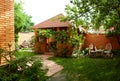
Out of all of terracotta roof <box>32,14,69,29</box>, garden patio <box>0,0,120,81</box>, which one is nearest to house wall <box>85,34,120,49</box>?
garden patio <box>0,0,120,81</box>

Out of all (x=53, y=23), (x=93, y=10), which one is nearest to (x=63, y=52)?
(x=53, y=23)

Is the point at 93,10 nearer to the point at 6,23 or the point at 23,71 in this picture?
the point at 6,23

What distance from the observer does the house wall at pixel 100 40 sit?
934 inches

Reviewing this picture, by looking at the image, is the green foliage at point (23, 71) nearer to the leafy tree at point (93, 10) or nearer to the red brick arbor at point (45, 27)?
the leafy tree at point (93, 10)

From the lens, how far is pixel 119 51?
22141 mm

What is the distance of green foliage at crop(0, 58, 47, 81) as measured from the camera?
5172 mm

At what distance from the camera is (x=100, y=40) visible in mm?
25016

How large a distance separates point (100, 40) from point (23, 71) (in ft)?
67.2

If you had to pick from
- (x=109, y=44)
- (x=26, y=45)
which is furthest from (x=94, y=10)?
(x=26, y=45)

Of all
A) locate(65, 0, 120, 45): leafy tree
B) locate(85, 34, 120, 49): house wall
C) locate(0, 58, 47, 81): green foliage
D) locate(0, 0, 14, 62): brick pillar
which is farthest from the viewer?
locate(85, 34, 120, 49): house wall

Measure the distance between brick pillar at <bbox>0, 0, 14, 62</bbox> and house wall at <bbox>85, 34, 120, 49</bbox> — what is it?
62.7 ft

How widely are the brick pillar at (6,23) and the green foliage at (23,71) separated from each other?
0.71m

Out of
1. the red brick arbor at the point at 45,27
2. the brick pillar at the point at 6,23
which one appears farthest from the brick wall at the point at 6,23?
the red brick arbor at the point at 45,27

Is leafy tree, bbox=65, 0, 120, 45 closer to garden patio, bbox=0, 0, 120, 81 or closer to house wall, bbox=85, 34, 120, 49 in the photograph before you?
garden patio, bbox=0, 0, 120, 81
